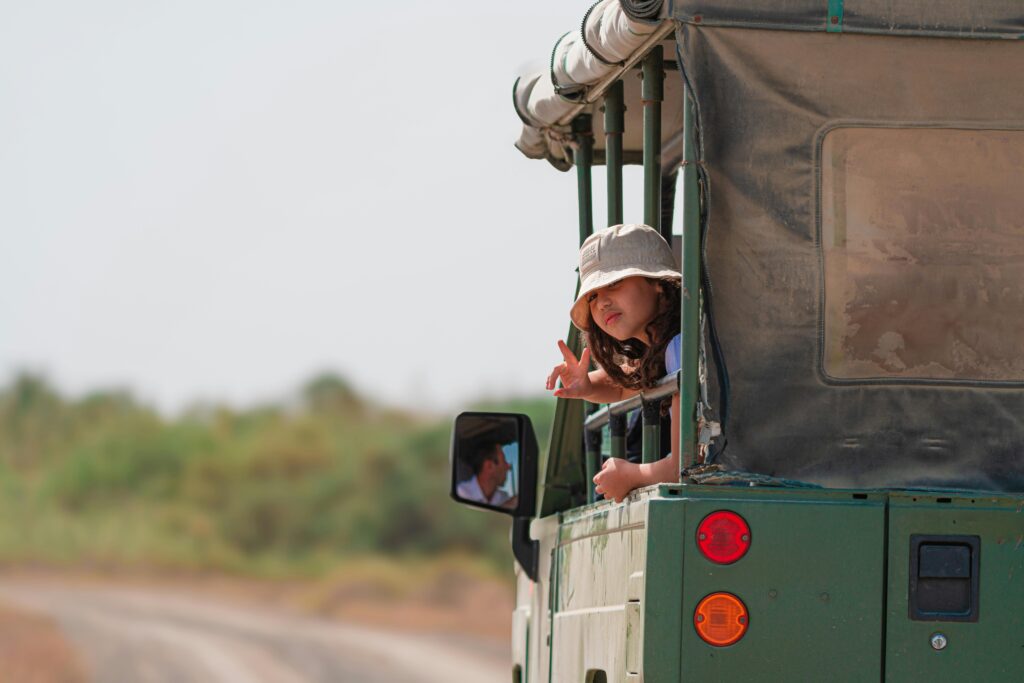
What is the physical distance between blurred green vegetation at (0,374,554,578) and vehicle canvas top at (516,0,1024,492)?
37.8 meters

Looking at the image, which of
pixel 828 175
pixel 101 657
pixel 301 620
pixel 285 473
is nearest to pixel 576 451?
pixel 828 175

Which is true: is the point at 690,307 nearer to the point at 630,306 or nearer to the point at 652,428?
the point at 630,306

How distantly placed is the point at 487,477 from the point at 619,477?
5.98 ft

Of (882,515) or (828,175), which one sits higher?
(828,175)

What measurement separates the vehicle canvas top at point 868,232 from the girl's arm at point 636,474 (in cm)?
22

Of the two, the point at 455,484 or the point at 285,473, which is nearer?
the point at 455,484

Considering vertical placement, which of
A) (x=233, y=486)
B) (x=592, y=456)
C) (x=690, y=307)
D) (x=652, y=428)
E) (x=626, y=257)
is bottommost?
(x=233, y=486)

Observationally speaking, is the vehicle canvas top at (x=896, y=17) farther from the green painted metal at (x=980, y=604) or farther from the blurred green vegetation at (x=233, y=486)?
the blurred green vegetation at (x=233, y=486)

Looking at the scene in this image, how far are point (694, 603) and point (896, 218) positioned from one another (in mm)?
1026

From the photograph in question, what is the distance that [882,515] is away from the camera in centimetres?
388

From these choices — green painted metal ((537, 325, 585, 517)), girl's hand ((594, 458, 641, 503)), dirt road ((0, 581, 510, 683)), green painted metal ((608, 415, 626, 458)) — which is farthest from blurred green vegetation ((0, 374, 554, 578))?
girl's hand ((594, 458, 641, 503))

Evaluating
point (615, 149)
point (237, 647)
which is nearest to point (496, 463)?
point (615, 149)

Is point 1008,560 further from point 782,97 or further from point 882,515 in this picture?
point 782,97

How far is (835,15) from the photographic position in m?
4.17
